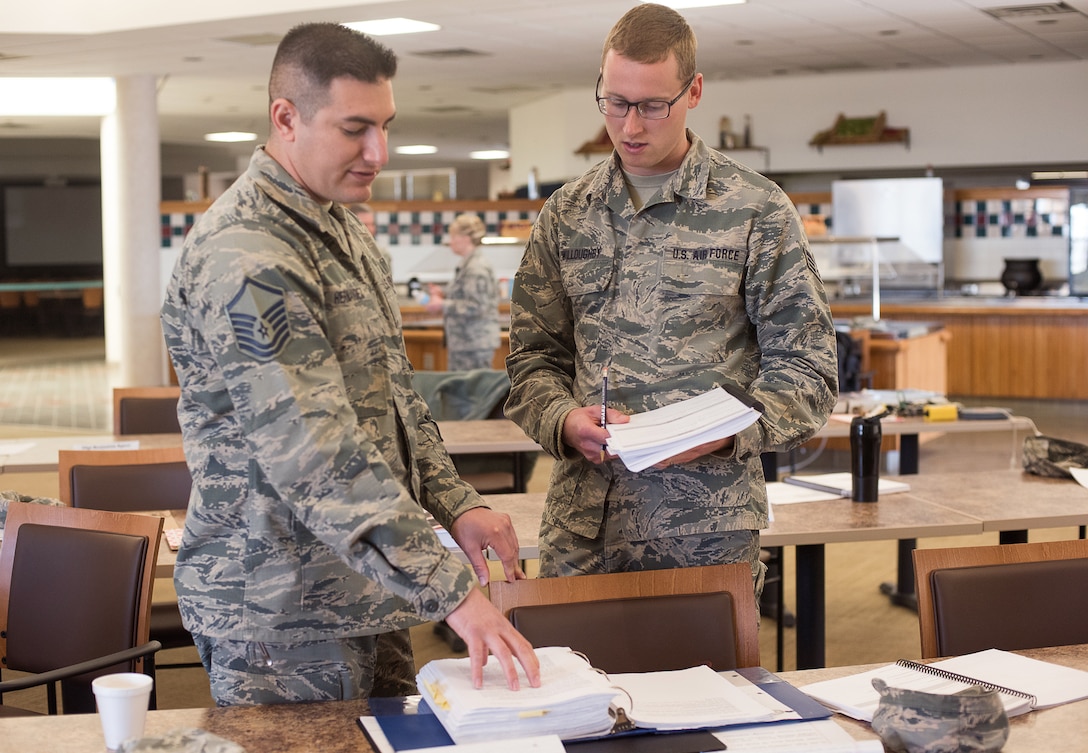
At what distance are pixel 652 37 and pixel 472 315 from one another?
6471 mm

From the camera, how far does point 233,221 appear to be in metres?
1.63

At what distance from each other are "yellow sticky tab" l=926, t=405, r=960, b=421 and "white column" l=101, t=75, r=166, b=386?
27.2 ft

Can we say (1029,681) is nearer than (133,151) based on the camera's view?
Yes

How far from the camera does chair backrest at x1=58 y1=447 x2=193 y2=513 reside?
356 cm

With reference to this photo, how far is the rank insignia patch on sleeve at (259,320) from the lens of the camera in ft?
5.09

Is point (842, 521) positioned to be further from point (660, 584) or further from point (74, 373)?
point (74, 373)

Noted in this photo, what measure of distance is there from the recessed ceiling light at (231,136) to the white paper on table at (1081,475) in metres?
17.4

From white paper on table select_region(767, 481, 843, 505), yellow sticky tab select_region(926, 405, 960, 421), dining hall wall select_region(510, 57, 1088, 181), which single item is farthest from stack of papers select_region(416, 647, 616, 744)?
dining hall wall select_region(510, 57, 1088, 181)

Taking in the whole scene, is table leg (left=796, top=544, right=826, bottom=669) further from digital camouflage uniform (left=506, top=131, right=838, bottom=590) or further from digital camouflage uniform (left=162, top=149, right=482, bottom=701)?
digital camouflage uniform (left=162, top=149, right=482, bottom=701)

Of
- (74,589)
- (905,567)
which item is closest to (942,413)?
(905,567)

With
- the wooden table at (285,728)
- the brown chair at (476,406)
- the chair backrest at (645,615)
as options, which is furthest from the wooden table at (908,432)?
the wooden table at (285,728)

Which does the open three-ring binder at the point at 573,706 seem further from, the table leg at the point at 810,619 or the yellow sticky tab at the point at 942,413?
the yellow sticky tab at the point at 942,413

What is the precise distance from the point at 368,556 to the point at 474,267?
704cm

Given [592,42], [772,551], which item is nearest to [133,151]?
[592,42]
